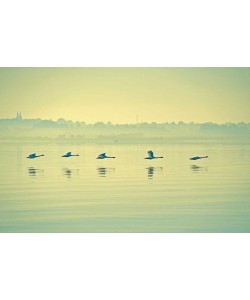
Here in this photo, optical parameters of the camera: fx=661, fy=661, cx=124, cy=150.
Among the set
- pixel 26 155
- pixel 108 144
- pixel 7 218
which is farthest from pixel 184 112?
pixel 7 218

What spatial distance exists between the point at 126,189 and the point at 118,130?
0.66 meters

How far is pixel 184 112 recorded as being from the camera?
7062 mm

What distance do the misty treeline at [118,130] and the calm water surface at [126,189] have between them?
0.34 ft

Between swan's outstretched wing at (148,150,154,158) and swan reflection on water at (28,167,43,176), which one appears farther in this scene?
swan's outstretched wing at (148,150,154,158)

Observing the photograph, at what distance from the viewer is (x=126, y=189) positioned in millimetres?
6781

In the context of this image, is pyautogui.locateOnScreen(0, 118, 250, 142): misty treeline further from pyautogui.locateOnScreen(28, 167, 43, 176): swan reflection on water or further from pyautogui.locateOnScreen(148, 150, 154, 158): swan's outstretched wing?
pyautogui.locateOnScreen(28, 167, 43, 176): swan reflection on water

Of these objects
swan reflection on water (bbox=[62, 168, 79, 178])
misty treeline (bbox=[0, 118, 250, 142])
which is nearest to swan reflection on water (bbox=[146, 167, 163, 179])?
misty treeline (bbox=[0, 118, 250, 142])

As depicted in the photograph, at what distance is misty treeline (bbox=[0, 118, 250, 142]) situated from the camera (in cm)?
688

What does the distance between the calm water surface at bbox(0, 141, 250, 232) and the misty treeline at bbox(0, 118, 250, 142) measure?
102mm

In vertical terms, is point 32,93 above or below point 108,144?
above

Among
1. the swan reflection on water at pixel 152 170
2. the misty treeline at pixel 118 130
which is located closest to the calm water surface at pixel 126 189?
the swan reflection on water at pixel 152 170

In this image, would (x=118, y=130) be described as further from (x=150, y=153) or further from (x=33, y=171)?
(x=33, y=171)
